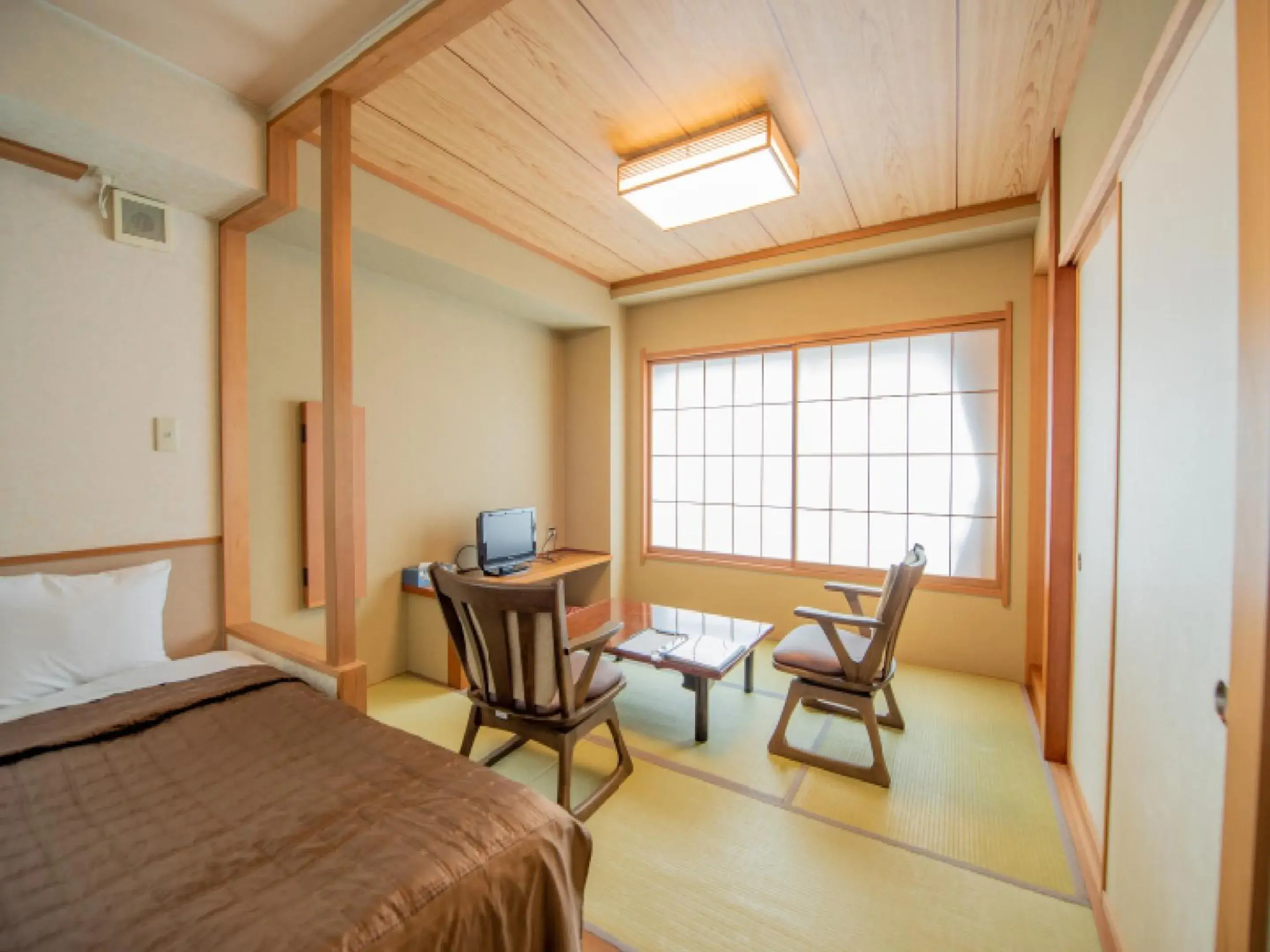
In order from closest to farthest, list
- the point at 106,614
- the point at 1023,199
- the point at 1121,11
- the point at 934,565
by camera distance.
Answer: the point at 1121,11 < the point at 106,614 < the point at 1023,199 < the point at 934,565

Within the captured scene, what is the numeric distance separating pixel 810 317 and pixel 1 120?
375cm

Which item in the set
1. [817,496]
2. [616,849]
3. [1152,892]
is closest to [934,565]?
[817,496]

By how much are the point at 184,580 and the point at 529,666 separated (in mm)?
1406

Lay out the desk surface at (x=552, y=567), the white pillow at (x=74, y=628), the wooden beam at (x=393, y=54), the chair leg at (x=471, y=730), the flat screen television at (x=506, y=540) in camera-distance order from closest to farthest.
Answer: the wooden beam at (x=393, y=54) < the white pillow at (x=74, y=628) < the chair leg at (x=471, y=730) < the desk surface at (x=552, y=567) < the flat screen television at (x=506, y=540)

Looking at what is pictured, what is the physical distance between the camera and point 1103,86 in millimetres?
1514

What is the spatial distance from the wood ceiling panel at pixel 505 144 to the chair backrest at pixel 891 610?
2284 millimetres

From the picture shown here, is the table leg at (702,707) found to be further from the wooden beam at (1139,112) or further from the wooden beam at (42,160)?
the wooden beam at (42,160)

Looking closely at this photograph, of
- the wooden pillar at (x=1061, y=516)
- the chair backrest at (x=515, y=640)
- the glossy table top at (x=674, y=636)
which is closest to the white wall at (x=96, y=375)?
the chair backrest at (x=515, y=640)

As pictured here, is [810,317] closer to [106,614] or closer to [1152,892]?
[1152,892]

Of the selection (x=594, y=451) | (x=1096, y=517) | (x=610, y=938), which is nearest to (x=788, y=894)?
(x=610, y=938)

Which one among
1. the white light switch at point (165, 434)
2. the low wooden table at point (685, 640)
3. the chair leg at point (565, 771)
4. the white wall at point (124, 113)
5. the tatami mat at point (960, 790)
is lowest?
the tatami mat at point (960, 790)

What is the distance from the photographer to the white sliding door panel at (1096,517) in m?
1.53

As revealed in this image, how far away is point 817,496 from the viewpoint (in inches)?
147

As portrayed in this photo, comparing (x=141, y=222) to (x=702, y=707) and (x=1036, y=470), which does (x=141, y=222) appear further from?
(x=1036, y=470)
